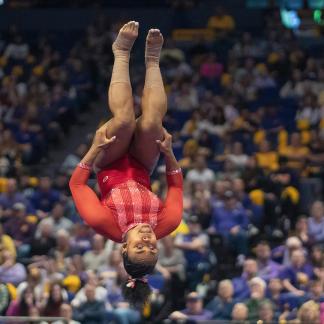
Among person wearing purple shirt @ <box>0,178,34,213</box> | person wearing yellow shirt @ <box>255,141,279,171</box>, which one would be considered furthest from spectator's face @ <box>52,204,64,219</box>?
person wearing yellow shirt @ <box>255,141,279,171</box>

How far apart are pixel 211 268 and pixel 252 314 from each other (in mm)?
1419

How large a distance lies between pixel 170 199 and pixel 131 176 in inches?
12.8

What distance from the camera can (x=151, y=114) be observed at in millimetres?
6918

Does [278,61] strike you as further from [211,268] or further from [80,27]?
[211,268]

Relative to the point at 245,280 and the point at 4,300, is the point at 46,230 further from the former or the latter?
the point at 245,280

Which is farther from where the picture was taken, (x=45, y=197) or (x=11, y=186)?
(x=45, y=197)

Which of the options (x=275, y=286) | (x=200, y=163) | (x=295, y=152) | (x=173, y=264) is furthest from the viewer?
(x=295, y=152)

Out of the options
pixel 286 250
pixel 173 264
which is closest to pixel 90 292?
pixel 173 264

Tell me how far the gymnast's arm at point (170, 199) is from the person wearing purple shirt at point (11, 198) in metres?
5.40

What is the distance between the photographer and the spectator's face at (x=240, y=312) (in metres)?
9.61

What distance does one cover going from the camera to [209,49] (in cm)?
1652

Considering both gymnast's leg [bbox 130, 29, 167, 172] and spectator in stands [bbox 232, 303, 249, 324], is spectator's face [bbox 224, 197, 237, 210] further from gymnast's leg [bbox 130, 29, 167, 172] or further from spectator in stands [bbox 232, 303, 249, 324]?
gymnast's leg [bbox 130, 29, 167, 172]

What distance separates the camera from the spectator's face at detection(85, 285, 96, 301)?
32.6 feet

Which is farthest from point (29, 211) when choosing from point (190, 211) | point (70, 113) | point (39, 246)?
point (70, 113)
